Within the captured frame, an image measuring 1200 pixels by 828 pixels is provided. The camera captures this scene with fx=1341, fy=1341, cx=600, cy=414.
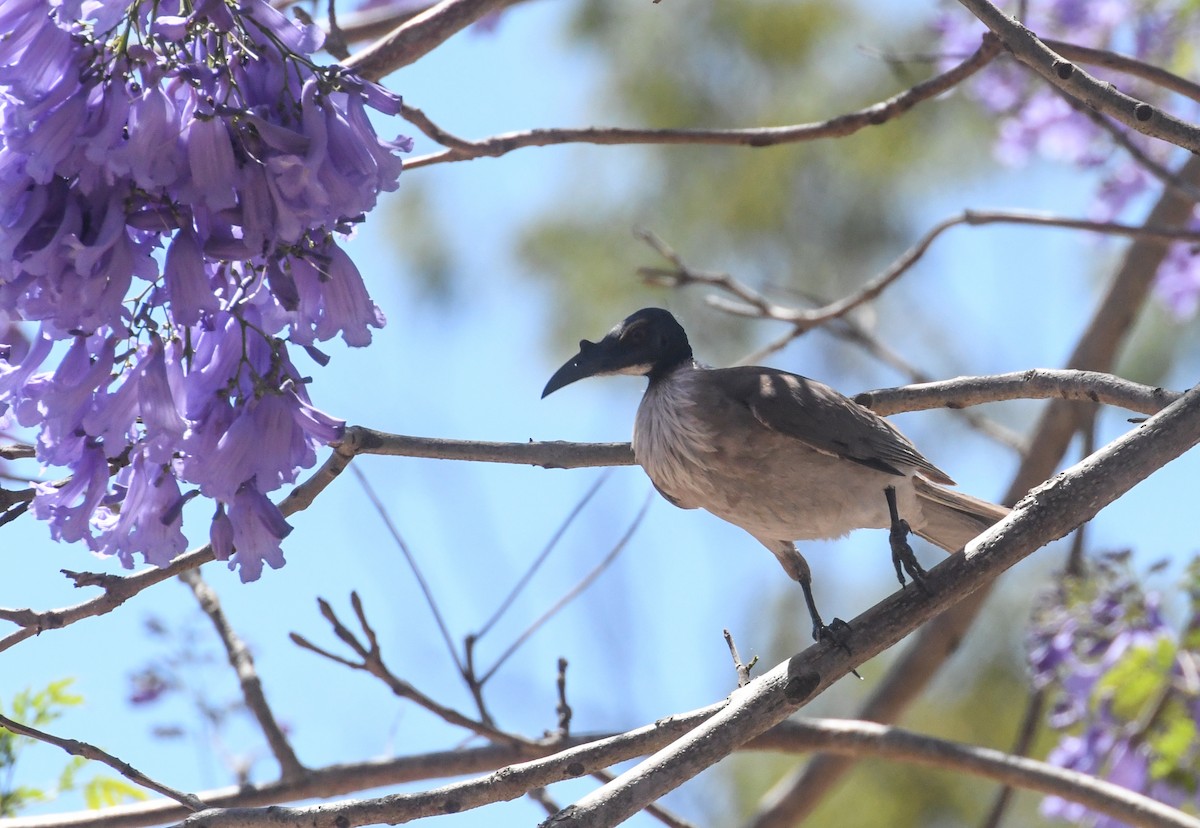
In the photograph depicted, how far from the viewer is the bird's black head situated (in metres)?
3.40

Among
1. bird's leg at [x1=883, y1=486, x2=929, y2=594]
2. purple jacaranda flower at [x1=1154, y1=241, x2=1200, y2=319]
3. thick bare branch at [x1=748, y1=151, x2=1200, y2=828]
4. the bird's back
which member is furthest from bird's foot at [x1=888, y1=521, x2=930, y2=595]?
purple jacaranda flower at [x1=1154, y1=241, x2=1200, y2=319]

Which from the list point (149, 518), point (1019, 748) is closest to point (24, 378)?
point (149, 518)

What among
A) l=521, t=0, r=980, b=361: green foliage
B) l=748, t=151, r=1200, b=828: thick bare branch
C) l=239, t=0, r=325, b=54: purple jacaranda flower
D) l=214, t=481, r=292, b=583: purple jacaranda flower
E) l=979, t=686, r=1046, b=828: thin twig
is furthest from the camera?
l=521, t=0, r=980, b=361: green foliage

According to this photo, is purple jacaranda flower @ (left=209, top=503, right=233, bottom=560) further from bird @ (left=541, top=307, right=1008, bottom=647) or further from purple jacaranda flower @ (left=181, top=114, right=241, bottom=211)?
bird @ (left=541, top=307, right=1008, bottom=647)

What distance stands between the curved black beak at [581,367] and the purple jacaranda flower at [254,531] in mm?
1150

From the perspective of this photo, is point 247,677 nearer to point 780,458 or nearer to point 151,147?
point 780,458

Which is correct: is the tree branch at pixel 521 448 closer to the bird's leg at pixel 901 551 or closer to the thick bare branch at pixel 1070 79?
the bird's leg at pixel 901 551

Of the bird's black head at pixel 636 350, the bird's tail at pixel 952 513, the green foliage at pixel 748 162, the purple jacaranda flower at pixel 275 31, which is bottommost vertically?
the bird's tail at pixel 952 513

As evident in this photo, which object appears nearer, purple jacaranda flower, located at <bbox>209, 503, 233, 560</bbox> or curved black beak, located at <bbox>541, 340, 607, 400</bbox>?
purple jacaranda flower, located at <bbox>209, 503, 233, 560</bbox>

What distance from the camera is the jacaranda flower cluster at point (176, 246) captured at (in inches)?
70.1

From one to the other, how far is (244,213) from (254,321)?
0.28m

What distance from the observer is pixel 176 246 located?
185 cm

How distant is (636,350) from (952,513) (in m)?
0.97

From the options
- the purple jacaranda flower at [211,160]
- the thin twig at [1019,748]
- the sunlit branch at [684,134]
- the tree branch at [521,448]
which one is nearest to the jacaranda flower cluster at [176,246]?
the purple jacaranda flower at [211,160]
